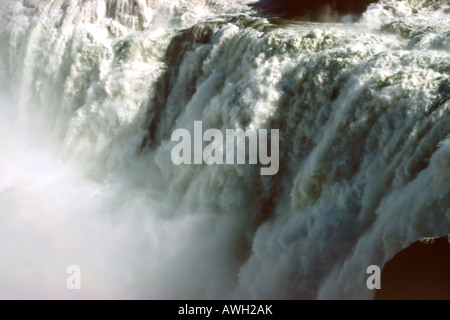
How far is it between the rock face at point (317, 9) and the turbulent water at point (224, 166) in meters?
1.09

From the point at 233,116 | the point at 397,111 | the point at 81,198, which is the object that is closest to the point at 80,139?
the point at 81,198

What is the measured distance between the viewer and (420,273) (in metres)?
4.74

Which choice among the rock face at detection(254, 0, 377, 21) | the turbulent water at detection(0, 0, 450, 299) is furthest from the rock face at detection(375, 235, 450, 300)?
the rock face at detection(254, 0, 377, 21)

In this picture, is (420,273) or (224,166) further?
(224,166)

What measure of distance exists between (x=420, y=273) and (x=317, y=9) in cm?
1093

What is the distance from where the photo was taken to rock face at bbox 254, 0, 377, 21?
530 inches

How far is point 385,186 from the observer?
22.5 ft

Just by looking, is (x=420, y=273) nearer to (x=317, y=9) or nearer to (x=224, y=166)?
(x=224, y=166)

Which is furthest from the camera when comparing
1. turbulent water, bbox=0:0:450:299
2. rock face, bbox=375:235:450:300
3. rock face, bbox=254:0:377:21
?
rock face, bbox=254:0:377:21

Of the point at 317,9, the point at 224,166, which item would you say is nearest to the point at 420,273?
the point at 224,166

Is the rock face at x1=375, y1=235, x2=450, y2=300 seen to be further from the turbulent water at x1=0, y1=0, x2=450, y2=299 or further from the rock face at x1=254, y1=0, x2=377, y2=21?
the rock face at x1=254, y1=0, x2=377, y2=21

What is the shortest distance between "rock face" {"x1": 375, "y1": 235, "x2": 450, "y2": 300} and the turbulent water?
2.77 feet

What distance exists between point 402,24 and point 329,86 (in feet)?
9.86
